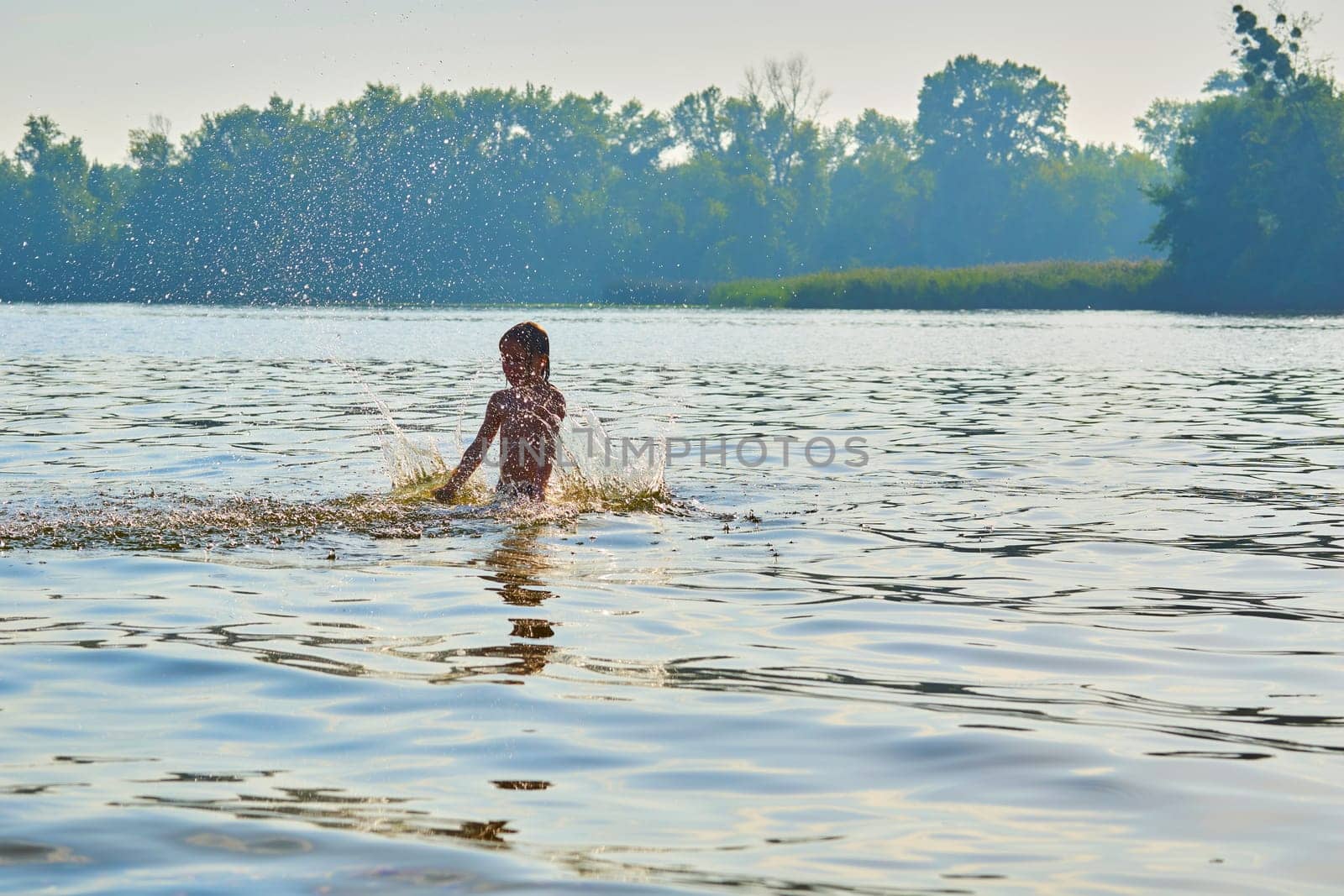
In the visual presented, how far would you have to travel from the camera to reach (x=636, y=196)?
124m

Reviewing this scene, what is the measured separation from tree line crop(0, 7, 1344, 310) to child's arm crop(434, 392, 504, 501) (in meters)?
65.5

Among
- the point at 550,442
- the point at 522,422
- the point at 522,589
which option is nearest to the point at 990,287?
the point at 550,442

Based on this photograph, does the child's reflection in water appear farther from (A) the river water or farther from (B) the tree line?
(B) the tree line

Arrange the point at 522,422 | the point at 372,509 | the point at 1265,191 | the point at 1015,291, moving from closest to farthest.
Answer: the point at 372,509 < the point at 522,422 < the point at 1015,291 < the point at 1265,191

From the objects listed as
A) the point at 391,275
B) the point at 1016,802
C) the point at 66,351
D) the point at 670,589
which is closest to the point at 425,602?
the point at 670,589

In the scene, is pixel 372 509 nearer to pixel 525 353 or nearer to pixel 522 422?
pixel 522 422

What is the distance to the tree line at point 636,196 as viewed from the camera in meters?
74.6

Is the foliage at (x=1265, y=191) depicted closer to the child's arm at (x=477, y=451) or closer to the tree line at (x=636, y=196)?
the tree line at (x=636, y=196)

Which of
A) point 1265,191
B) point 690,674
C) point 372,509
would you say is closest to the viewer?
point 690,674

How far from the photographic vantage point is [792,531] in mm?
11289

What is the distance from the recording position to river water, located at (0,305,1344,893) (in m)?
4.52

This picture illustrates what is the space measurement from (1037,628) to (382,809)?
13.3 ft

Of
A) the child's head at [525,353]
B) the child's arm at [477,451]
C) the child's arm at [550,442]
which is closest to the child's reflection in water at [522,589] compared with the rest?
the child's arm at [477,451]

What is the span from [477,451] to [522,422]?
0.43 metres
